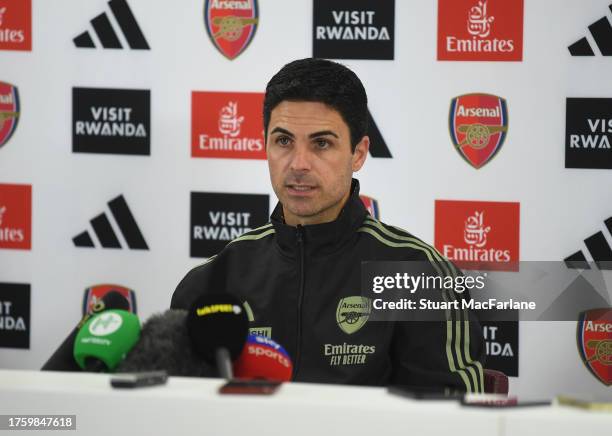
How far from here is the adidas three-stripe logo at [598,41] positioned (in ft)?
7.41

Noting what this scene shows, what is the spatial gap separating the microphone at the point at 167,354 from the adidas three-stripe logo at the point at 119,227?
172 centimetres

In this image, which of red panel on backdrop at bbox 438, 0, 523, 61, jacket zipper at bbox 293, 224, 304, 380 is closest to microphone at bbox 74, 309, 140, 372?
jacket zipper at bbox 293, 224, 304, 380

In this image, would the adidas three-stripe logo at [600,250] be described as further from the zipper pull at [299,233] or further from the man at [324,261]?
the zipper pull at [299,233]

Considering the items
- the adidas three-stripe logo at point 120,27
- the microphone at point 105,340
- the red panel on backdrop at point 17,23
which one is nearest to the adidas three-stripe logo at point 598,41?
the adidas three-stripe logo at point 120,27

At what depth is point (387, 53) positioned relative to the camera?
A: 93.6 inches

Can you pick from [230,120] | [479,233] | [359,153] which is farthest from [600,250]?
[230,120]

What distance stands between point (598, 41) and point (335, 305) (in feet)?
4.12

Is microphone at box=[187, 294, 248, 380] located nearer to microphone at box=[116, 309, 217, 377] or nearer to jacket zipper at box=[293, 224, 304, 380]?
microphone at box=[116, 309, 217, 377]

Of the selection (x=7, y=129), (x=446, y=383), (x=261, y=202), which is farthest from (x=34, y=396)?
(x=7, y=129)

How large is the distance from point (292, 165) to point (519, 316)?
1.09 meters

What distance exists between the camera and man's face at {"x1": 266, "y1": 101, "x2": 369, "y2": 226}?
162 cm

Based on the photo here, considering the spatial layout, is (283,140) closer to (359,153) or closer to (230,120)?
(359,153)

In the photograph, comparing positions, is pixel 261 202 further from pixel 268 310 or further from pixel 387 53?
pixel 268 310

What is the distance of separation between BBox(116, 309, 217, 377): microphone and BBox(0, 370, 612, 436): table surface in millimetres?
153
